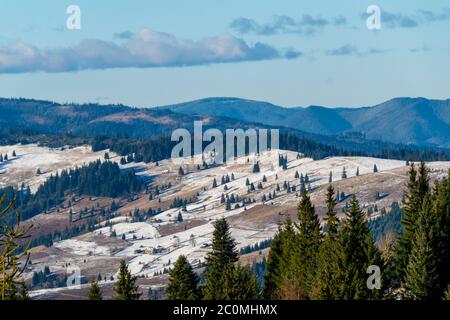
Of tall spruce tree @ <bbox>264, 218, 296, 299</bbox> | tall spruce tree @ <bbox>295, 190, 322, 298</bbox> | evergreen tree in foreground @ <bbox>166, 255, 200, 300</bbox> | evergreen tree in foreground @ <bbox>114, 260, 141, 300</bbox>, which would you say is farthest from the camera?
tall spruce tree @ <bbox>264, 218, 296, 299</bbox>

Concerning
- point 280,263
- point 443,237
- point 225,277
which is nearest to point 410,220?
point 443,237

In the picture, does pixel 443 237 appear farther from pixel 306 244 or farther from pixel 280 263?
pixel 280 263

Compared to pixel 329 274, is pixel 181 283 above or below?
below

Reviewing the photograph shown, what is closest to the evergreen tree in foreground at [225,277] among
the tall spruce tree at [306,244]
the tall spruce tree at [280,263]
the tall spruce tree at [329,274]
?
the tall spruce tree at [280,263]

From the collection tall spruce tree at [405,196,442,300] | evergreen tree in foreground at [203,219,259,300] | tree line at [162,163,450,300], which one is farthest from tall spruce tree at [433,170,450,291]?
evergreen tree in foreground at [203,219,259,300]

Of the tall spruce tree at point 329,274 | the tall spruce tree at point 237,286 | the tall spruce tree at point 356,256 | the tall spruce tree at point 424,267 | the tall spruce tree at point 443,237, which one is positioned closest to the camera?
the tall spruce tree at point 329,274

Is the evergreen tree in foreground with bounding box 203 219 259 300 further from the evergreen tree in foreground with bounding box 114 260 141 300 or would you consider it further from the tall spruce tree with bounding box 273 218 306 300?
the evergreen tree in foreground with bounding box 114 260 141 300

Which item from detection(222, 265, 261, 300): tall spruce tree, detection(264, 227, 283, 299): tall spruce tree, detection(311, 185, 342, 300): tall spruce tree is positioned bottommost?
detection(264, 227, 283, 299): tall spruce tree

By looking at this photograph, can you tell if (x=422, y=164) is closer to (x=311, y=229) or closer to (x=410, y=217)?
(x=410, y=217)

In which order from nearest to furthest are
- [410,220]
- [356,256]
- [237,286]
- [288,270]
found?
[356,256] → [237,286] → [410,220] → [288,270]

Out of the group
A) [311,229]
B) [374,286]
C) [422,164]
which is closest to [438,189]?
[422,164]

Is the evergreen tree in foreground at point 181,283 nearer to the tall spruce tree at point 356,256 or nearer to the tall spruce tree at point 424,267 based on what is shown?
the tall spruce tree at point 356,256
